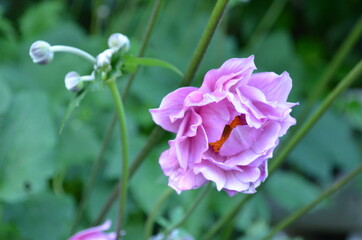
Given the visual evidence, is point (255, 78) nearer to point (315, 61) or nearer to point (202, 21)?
point (202, 21)

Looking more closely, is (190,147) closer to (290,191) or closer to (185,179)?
(185,179)

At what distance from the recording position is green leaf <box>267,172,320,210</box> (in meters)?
1.21

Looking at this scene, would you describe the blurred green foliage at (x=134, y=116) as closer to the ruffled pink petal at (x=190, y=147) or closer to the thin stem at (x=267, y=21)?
the thin stem at (x=267, y=21)

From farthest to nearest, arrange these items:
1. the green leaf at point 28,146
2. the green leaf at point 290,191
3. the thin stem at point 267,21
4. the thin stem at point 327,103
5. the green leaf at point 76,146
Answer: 1. the thin stem at point 267,21
2. the green leaf at point 290,191
3. the green leaf at point 76,146
4. the green leaf at point 28,146
5. the thin stem at point 327,103

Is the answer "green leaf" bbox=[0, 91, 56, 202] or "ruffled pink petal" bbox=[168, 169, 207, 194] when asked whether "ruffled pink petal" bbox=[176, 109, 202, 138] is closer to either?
"ruffled pink petal" bbox=[168, 169, 207, 194]

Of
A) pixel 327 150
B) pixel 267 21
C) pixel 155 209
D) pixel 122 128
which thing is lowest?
pixel 327 150

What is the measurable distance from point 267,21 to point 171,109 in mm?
1380

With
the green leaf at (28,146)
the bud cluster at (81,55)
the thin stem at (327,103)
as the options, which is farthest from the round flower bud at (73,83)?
the green leaf at (28,146)

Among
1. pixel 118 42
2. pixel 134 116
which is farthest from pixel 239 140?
pixel 134 116

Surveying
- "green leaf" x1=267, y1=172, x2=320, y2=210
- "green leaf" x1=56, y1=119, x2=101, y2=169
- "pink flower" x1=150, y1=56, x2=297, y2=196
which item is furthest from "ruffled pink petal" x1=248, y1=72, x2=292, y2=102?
"green leaf" x1=267, y1=172, x2=320, y2=210

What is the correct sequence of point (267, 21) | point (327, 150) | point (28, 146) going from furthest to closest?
1. point (267, 21)
2. point (327, 150)
3. point (28, 146)

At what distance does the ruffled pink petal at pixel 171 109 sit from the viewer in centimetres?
40

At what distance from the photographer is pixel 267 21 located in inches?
68.4

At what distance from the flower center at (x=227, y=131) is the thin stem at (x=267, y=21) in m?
1.18
